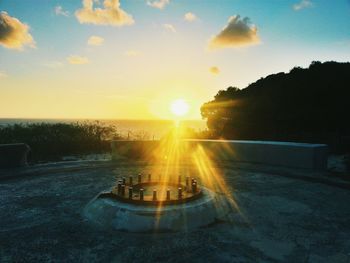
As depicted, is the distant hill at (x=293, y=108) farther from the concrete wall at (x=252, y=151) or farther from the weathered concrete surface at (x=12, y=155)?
the weathered concrete surface at (x=12, y=155)

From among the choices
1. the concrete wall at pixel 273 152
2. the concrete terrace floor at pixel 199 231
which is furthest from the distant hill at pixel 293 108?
the concrete terrace floor at pixel 199 231

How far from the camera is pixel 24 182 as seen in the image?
8.49 meters

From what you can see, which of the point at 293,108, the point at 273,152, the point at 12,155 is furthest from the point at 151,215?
the point at 293,108

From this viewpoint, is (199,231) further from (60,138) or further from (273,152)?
(60,138)

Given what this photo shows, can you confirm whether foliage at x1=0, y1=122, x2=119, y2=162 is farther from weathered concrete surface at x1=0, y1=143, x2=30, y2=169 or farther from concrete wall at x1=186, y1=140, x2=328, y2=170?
concrete wall at x1=186, y1=140, x2=328, y2=170

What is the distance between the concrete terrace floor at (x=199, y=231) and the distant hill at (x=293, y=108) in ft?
37.7

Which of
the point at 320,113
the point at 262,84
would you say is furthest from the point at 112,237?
the point at 262,84

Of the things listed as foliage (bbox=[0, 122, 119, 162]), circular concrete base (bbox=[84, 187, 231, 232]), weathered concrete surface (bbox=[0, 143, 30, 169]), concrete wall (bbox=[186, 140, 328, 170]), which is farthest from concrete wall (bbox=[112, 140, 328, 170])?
circular concrete base (bbox=[84, 187, 231, 232])

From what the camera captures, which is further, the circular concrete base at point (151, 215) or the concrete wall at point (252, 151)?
the concrete wall at point (252, 151)

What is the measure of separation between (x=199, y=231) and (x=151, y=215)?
0.84 metres

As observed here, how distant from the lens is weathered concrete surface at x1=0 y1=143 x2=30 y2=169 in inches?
388

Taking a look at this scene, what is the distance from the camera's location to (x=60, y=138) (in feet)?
54.2

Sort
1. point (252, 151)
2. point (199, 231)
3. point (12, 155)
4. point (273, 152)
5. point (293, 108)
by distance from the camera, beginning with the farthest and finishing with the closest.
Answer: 1. point (293, 108)
2. point (252, 151)
3. point (273, 152)
4. point (12, 155)
5. point (199, 231)

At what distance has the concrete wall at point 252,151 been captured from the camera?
10.2 meters
